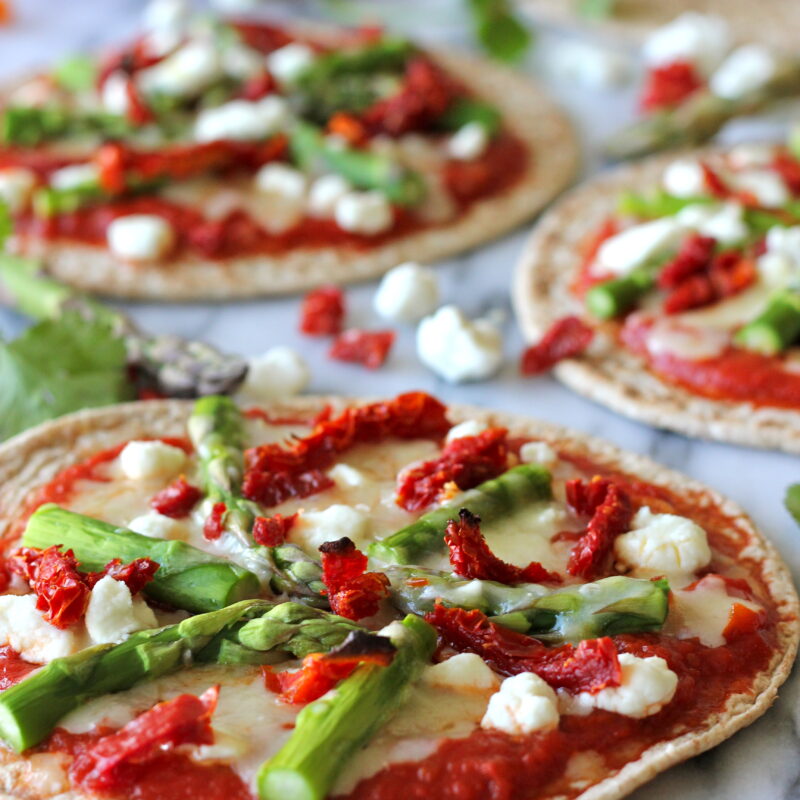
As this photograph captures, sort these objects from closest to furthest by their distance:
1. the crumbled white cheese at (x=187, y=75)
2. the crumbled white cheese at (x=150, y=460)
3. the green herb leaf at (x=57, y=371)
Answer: the crumbled white cheese at (x=150, y=460) → the green herb leaf at (x=57, y=371) → the crumbled white cheese at (x=187, y=75)

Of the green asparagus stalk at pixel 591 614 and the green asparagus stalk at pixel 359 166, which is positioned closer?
the green asparagus stalk at pixel 591 614

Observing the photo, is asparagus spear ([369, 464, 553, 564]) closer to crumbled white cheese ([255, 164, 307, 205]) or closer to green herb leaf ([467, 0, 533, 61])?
crumbled white cheese ([255, 164, 307, 205])

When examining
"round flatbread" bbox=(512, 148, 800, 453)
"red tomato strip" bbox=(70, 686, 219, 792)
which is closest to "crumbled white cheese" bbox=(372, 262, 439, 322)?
"round flatbread" bbox=(512, 148, 800, 453)

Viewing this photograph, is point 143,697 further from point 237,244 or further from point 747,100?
point 747,100

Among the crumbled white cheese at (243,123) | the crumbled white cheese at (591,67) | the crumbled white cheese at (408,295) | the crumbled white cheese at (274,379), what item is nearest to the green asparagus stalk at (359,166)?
the crumbled white cheese at (243,123)

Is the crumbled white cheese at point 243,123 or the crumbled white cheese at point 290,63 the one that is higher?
the crumbled white cheese at point 290,63

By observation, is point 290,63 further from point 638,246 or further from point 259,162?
point 638,246

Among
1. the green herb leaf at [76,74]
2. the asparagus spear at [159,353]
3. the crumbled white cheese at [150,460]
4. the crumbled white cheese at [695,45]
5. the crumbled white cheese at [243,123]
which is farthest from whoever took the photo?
the crumbled white cheese at [695,45]

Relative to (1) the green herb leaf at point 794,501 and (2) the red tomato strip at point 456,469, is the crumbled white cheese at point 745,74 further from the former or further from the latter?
(2) the red tomato strip at point 456,469
